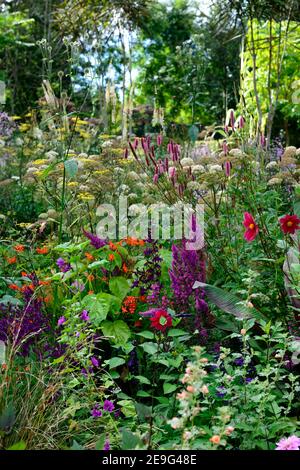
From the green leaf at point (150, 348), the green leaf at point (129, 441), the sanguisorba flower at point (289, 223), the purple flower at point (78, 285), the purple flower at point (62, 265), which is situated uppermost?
the sanguisorba flower at point (289, 223)

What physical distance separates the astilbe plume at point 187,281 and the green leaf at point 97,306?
0.33 metres

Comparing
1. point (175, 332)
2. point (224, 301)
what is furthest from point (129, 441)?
point (224, 301)

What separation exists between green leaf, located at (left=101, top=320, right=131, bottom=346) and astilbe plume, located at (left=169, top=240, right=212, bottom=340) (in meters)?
0.27

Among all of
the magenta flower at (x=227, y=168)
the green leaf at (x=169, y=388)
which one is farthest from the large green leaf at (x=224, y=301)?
the magenta flower at (x=227, y=168)

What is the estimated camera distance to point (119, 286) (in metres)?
2.95

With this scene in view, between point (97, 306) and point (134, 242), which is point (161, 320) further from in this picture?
point (134, 242)

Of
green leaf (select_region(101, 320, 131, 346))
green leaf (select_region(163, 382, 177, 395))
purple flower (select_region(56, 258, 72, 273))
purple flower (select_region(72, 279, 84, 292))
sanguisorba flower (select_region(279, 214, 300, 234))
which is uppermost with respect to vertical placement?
sanguisorba flower (select_region(279, 214, 300, 234))

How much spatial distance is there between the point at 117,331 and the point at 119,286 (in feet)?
0.76

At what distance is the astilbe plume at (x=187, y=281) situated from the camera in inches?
114

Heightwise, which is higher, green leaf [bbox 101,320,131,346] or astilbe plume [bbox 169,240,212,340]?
astilbe plume [bbox 169,240,212,340]

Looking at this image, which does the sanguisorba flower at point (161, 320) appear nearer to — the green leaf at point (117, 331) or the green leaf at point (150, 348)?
the green leaf at point (150, 348)

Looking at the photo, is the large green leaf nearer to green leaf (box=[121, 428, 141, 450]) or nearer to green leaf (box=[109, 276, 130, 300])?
green leaf (box=[109, 276, 130, 300])

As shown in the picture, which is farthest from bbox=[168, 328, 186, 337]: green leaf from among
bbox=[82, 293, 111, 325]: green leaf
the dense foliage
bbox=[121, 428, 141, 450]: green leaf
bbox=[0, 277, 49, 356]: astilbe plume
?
bbox=[121, 428, 141, 450]: green leaf

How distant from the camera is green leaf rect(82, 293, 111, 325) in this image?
8.82ft
